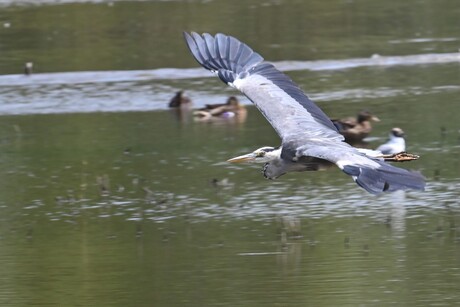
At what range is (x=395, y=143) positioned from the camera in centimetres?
1548

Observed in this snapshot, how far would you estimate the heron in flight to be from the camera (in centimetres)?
896

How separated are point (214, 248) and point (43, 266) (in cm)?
147

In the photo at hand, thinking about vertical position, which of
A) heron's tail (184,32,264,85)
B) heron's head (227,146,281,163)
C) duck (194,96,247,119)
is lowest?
duck (194,96,247,119)

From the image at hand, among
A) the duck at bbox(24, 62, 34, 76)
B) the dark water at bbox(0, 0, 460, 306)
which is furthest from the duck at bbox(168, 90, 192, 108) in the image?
the duck at bbox(24, 62, 34, 76)

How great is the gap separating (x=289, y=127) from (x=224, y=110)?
7802 mm

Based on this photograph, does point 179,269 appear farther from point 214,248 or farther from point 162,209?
point 162,209

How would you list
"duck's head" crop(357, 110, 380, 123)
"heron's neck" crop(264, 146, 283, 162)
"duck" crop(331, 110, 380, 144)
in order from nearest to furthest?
"heron's neck" crop(264, 146, 283, 162), "duck" crop(331, 110, 380, 144), "duck's head" crop(357, 110, 380, 123)

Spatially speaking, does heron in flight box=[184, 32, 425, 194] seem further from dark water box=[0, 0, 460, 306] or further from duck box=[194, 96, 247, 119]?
duck box=[194, 96, 247, 119]

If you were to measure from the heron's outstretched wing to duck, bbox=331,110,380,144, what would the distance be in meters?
4.68

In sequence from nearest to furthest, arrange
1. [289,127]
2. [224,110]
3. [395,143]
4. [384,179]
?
[384,179] < [289,127] < [395,143] < [224,110]

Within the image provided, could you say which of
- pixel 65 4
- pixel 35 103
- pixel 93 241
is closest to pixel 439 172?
pixel 93 241

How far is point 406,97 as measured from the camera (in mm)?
19094

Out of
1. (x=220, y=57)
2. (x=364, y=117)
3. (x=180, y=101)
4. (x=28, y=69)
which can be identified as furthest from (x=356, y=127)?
(x=28, y=69)

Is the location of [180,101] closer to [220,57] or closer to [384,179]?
[220,57]
